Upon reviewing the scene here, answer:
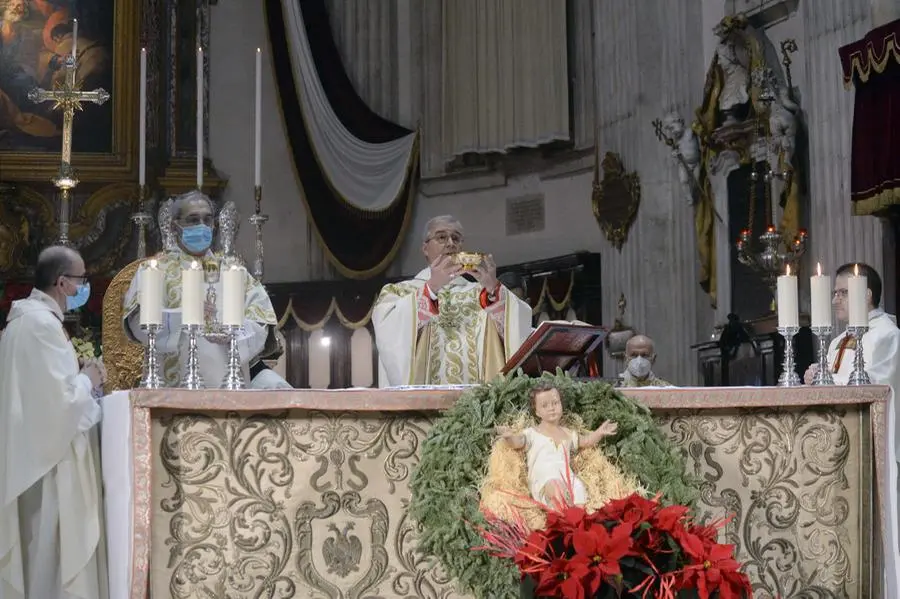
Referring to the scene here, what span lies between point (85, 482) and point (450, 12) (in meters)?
10.6

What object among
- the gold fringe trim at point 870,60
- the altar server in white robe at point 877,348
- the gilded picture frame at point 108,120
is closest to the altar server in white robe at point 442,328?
the altar server in white robe at point 877,348

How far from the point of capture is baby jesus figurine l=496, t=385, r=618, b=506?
16.7ft

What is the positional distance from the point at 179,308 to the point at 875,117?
4.83m

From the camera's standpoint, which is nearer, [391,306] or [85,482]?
[85,482]

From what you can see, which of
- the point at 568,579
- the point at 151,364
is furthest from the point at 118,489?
the point at 568,579

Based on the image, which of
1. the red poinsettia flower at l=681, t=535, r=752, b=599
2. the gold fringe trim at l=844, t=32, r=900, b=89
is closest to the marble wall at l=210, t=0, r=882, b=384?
the gold fringe trim at l=844, t=32, r=900, b=89

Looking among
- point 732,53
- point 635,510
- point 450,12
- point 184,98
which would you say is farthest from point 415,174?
point 635,510

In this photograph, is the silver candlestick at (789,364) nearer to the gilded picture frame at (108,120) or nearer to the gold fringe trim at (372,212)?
the gold fringe trim at (372,212)

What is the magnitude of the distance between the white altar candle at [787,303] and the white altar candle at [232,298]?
7.29 feet

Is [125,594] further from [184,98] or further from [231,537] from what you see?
[184,98]

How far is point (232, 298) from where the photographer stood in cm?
549

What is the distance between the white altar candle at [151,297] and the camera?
5461 millimetres

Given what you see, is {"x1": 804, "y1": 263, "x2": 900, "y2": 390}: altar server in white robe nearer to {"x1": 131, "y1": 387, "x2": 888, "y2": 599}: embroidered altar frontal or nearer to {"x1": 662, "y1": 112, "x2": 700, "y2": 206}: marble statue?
{"x1": 131, "y1": 387, "x2": 888, "y2": 599}: embroidered altar frontal

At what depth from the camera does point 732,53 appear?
11.7 meters
